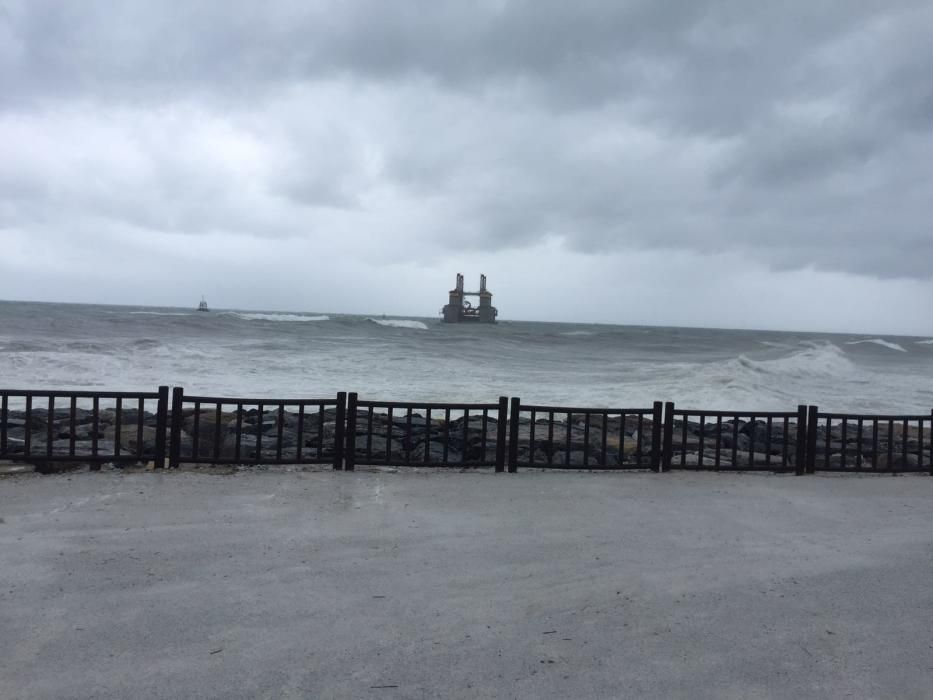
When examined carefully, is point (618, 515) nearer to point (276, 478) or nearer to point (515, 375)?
point (276, 478)

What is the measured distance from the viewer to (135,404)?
1661cm

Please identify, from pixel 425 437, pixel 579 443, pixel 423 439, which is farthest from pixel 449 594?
pixel 579 443

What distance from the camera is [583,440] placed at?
12094mm

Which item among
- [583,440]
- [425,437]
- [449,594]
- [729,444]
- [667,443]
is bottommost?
[729,444]

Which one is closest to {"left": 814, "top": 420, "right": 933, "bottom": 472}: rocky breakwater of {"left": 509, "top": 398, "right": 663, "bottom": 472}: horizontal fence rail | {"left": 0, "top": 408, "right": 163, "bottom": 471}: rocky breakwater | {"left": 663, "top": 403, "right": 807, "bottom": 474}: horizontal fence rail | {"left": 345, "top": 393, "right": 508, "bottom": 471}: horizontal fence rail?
{"left": 663, "top": 403, "right": 807, "bottom": 474}: horizontal fence rail

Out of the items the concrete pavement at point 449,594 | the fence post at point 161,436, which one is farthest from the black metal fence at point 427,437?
the concrete pavement at point 449,594

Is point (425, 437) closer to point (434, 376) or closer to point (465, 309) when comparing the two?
point (434, 376)

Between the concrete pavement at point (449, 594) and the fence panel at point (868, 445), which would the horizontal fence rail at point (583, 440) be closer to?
the concrete pavement at point (449, 594)

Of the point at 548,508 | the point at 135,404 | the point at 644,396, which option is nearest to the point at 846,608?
the point at 548,508

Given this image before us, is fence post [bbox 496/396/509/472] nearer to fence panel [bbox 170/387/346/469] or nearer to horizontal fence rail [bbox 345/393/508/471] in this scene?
horizontal fence rail [bbox 345/393/508/471]

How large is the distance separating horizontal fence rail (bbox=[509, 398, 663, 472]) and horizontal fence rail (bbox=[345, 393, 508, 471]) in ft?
1.47

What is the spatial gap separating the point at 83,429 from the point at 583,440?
9091 millimetres

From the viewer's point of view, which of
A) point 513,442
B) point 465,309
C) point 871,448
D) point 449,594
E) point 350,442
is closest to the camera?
point 449,594

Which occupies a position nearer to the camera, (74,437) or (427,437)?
(74,437)
